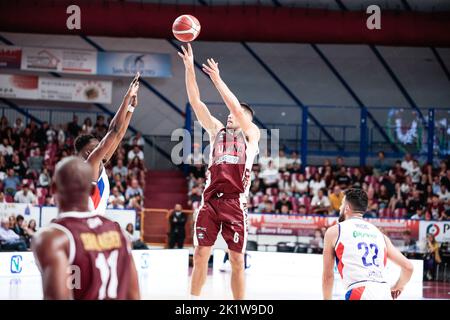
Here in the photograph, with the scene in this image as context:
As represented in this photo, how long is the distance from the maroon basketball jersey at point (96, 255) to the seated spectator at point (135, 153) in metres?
20.3

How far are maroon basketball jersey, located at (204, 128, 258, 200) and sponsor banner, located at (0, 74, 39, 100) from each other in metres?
18.8

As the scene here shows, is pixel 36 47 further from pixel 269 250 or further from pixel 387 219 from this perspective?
pixel 387 219

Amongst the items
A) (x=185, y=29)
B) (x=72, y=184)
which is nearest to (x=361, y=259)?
(x=72, y=184)

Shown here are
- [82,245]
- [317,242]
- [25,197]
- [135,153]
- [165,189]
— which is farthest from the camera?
[165,189]

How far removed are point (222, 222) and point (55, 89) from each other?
19.0 metres

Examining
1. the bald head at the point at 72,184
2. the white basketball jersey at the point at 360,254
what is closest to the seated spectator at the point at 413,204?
the white basketball jersey at the point at 360,254

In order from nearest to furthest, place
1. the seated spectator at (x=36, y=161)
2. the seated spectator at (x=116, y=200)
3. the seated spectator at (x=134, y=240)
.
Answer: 1. the seated spectator at (x=134, y=240)
2. the seated spectator at (x=116, y=200)
3. the seated spectator at (x=36, y=161)

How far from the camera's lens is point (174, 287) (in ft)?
45.2

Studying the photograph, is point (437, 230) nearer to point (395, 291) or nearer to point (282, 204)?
point (282, 204)

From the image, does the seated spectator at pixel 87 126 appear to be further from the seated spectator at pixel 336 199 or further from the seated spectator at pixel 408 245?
the seated spectator at pixel 408 245

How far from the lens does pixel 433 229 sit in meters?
20.2

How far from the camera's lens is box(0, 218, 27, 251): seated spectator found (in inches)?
691

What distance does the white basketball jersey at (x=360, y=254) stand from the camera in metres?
6.46

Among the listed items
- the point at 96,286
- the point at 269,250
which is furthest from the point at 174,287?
the point at 96,286
